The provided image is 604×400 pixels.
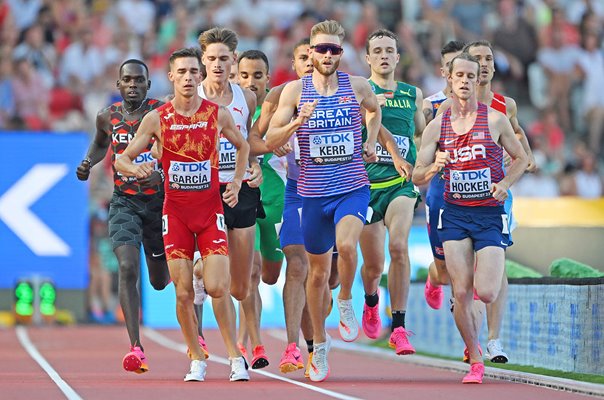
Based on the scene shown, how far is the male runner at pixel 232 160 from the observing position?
13.2 meters

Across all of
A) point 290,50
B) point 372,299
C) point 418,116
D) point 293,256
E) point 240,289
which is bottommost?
point 372,299

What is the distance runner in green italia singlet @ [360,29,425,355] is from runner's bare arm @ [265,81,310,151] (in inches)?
61.5

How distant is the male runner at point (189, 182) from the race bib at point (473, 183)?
1.80 m

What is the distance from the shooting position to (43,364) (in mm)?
15797

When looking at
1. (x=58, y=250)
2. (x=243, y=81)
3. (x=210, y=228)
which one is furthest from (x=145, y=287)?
(x=210, y=228)

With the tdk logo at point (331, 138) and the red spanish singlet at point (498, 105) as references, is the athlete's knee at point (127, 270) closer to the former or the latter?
the tdk logo at point (331, 138)

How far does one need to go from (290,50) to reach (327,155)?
1430cm

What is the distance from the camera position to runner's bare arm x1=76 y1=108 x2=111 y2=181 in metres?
13.6

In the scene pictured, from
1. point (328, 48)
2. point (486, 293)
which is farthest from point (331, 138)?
point (486, 293)

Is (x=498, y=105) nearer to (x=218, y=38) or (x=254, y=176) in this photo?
(x=254, y=176)

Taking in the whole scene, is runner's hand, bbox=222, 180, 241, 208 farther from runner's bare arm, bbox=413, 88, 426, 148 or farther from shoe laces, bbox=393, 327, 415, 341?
runner's bare arm, bbox=413, 88, 426, 148

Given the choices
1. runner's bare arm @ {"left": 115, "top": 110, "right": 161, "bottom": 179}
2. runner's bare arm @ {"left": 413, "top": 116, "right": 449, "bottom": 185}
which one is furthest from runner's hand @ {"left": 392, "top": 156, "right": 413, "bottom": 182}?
runner's bare arm @ {"left": 115, "top": 110, "right": 161, "bottom": 179}

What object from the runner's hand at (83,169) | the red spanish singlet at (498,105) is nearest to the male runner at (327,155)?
the runner's hand at (83,169)

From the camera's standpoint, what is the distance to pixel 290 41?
27219 mm
